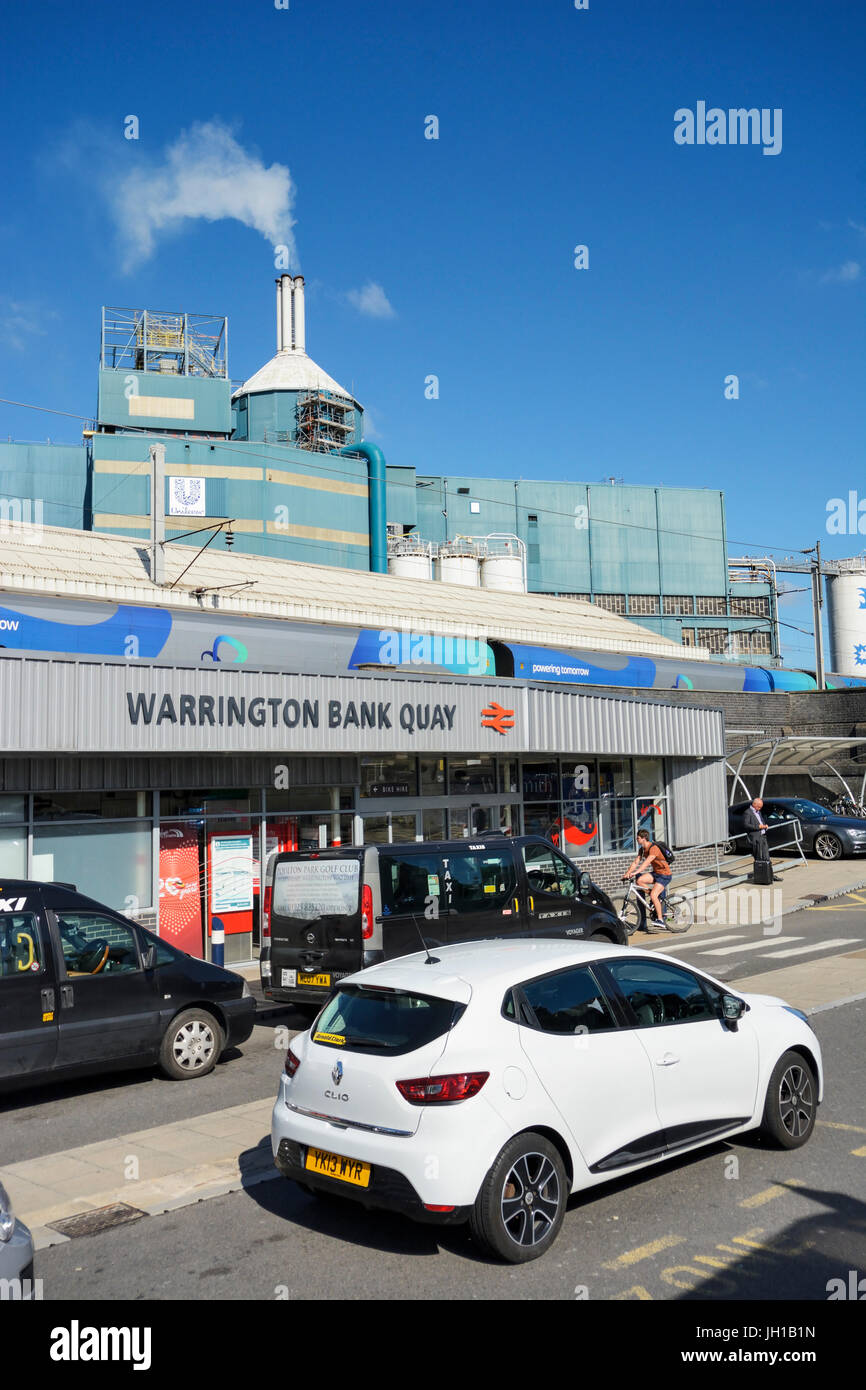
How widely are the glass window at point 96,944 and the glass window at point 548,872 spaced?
5426 mm

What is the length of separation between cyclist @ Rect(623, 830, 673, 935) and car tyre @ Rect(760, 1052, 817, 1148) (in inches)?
448

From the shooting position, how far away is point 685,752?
24.0 m

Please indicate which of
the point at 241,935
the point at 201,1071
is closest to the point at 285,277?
the point at 241,935

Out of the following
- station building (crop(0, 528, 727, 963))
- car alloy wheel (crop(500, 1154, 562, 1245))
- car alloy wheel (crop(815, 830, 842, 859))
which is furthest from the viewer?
car alloy wheel (crop(815, 830, 842, 859))

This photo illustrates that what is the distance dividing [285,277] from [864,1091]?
64781 mm

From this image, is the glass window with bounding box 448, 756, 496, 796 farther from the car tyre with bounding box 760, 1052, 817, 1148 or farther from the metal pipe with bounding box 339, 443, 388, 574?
the metal pipe with bounding box 339, 443, 388, 574

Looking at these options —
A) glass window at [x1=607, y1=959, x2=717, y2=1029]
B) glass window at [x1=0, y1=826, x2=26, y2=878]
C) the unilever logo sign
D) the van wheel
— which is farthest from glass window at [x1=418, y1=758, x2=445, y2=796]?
the unilever logo sign

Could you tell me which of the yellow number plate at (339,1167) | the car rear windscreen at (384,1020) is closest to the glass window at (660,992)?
the car rear windscreen at (384,1020)

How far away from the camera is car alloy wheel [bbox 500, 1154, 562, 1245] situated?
528 cm

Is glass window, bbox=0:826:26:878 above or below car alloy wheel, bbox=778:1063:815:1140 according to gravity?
above

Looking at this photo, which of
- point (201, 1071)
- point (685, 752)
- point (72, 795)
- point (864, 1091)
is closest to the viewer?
point (864, 1091)
